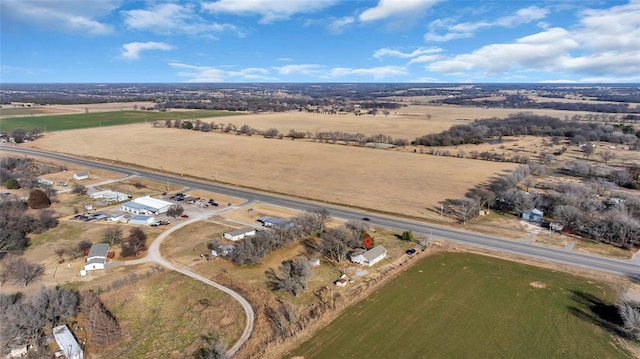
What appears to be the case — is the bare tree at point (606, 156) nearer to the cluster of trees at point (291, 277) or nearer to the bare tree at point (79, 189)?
the cluster of trees at point (291, 277)

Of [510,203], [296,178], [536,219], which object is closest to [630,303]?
[536,219]

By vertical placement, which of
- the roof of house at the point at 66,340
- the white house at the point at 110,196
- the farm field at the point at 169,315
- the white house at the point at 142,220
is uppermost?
Answer: the white house at the point at 110,196

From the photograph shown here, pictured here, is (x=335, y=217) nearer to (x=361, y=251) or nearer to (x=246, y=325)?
(x=361, y=251)

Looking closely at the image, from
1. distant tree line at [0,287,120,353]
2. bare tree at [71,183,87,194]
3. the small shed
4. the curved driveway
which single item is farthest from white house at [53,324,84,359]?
the small shed

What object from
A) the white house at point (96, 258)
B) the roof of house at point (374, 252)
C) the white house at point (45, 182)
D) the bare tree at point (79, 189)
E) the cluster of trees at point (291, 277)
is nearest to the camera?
the cluster of trees at point (291, 277)

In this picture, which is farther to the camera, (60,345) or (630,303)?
(630,303)

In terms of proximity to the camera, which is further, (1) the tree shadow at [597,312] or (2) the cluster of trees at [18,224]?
(2) the cluster of trees at [18,224]

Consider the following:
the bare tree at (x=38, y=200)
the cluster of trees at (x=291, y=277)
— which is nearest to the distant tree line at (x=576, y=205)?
the cluster of trees at (x=291, y=277)
